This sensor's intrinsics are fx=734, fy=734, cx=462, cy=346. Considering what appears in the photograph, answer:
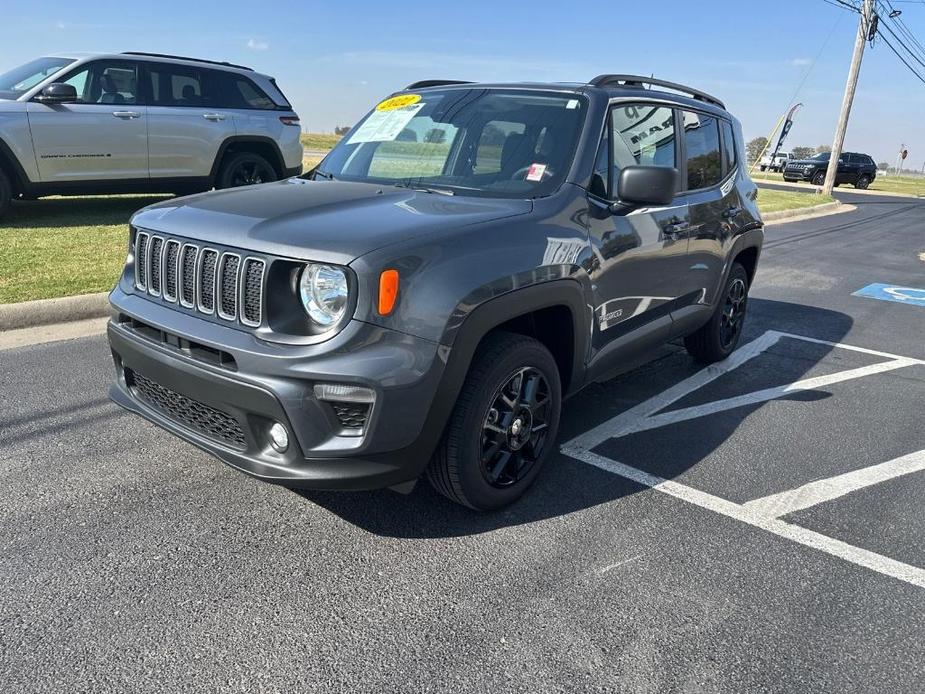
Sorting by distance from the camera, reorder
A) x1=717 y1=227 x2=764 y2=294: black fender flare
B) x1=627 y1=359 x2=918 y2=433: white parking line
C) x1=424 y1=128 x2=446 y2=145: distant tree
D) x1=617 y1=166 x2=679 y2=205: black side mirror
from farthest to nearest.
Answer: x1=717 y1=227 x2=764 y2=294: black fender flare < x1=627 y1=359 x2=918 y2=433: white parking line < x1=424 y1=128 x2=446 y2=145: distant tree < x1=617 y1=166 x2=679 y2=205: black side mirror

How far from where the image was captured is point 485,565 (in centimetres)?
286

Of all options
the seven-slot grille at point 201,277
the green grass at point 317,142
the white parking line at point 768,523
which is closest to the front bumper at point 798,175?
the green grass at point 317,142

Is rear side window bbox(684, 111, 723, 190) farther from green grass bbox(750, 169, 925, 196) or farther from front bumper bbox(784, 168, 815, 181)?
front bumper bbox(784, 168, 815, 181)

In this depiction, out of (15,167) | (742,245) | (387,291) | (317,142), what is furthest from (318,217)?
(317,142)

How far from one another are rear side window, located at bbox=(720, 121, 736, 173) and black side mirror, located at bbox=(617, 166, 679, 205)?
202 cm

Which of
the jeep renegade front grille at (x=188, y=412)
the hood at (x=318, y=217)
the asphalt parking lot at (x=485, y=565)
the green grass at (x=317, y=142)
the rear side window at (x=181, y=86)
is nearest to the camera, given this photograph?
the asphalt parking lot at (x=485, y=565)

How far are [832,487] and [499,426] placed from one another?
5.98ft

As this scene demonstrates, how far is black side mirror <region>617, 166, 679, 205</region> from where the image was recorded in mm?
3377

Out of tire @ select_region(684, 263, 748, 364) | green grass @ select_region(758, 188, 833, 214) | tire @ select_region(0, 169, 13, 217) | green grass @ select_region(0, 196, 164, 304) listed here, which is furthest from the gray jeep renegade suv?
green grass @ select_region(758, 188, 833, 214)

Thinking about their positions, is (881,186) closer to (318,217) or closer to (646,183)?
(646,183)

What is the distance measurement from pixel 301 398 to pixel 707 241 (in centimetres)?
315

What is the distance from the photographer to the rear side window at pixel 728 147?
518 centimetres

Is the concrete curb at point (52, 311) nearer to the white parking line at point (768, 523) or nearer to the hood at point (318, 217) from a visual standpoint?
the hood at point (318, 217)

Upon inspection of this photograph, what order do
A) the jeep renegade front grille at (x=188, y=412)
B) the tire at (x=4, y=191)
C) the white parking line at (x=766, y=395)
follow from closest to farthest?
Answer: the jeep renegade front grille at (x=188, y=412), the white parking line at (x=766, y=395), the tire at (x=4, y=191)
